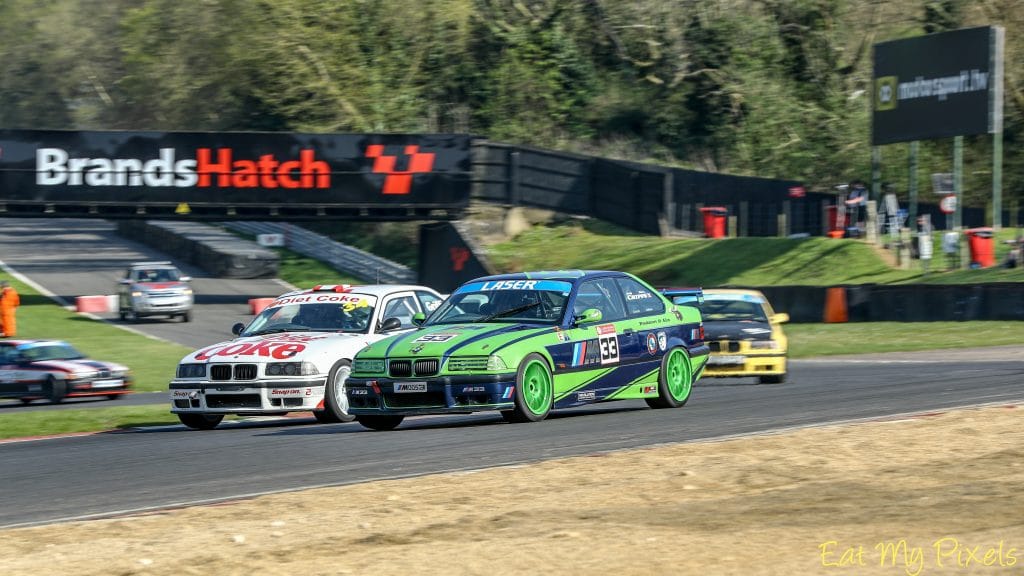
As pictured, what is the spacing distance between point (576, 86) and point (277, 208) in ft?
64.8

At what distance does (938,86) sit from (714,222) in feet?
28.9

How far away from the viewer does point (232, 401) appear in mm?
14062

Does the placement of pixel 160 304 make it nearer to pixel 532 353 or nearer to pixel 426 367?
pixel 426 367

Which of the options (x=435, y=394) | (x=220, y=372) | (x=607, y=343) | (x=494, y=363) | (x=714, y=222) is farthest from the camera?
(x=714, y=222)

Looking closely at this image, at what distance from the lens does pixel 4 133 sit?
40.8 m

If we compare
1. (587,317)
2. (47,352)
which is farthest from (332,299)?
(47,352)

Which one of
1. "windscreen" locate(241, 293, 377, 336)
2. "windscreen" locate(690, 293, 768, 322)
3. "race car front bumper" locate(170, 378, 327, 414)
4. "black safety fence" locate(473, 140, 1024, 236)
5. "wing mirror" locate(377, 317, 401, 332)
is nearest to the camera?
"race car front bumper" locate(170, 378, 327, 414)

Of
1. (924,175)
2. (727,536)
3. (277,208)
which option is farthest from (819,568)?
(924,175)

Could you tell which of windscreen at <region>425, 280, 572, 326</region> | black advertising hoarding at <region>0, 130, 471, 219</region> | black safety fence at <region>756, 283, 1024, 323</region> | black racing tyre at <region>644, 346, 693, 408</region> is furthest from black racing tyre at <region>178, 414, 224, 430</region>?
black advertising hoarding at <region>0, 130, 471, 219</region>

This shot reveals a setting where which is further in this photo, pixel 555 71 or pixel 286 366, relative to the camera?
pixel 555 71

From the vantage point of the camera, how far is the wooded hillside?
51969mm

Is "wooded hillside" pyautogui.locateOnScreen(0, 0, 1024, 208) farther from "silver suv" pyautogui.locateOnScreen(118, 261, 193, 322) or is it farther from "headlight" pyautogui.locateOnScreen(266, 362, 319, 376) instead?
"headlight" pyautogui.locateOnScreen(266, 362, 319, 376)

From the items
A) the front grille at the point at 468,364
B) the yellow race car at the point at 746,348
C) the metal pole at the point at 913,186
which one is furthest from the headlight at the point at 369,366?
the metal pole at the point at 913,186

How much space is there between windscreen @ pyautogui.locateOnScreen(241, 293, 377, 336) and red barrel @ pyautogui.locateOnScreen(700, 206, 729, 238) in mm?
29193
